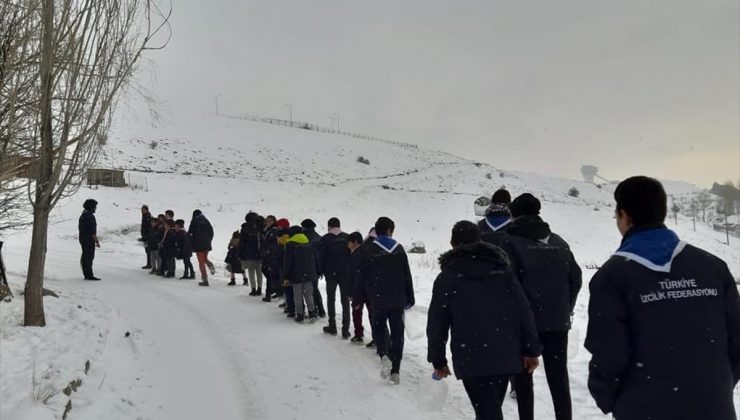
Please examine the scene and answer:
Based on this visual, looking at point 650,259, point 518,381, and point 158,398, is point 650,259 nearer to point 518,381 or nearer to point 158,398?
point 518,381

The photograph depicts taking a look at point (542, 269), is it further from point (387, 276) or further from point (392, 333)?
point (392, 333)

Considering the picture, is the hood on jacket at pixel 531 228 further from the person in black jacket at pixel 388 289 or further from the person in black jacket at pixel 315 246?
the person in black jacket at pixel 315 246

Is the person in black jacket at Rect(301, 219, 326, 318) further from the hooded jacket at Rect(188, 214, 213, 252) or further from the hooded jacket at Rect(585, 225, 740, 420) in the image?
the hooded jacket at Rect(585, 225, 740, 420)

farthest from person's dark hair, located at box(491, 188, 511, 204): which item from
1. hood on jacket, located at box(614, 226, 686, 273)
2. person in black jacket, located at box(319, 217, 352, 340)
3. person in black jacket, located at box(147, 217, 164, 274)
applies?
person in black jacket, located at box(147, 217, 164, 274)

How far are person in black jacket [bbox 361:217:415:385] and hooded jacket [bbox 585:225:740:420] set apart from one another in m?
3.75

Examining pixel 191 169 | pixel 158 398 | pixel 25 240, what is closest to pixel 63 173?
pixel 158 398

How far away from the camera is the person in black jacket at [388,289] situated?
613cm

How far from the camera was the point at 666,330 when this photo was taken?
93.2 inches

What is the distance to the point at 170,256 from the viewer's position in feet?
46.2

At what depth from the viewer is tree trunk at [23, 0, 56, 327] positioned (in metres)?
6.42

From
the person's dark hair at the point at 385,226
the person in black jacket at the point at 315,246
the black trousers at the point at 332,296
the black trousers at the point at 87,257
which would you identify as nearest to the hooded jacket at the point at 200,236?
the black trousers at the point at 87,257

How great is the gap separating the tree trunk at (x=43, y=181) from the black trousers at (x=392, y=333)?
4.96m

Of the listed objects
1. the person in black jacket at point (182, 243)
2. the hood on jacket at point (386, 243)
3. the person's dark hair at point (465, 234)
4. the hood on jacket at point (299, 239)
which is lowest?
the person in black jacket at point (182, 243)

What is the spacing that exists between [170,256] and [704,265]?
45.7 feet
